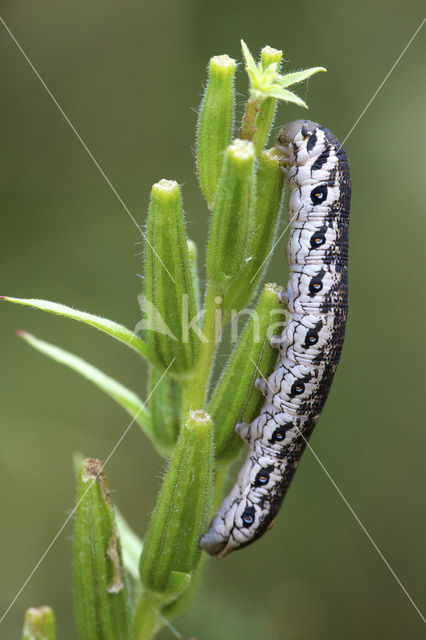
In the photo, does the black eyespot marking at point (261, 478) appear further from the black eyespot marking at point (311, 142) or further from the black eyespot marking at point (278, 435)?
the black eyespot marking at point (311, 142)

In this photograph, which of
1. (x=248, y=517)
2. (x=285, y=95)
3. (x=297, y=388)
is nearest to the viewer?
(x=285, y=95)

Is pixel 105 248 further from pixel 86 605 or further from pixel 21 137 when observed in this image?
pixel 86 605

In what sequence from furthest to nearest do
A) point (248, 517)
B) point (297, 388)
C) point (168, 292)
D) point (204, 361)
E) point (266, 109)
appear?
point (248, 517) → point (297, 388) → point (204, 361) → point (168, 292) → point (266, 109)

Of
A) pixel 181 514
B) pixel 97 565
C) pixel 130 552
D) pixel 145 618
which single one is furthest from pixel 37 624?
pixel 181 514

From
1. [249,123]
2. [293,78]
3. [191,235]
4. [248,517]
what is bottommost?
[248,517]

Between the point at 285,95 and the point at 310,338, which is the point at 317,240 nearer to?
the point at 310,338

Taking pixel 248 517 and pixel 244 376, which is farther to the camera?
pixel 248 517

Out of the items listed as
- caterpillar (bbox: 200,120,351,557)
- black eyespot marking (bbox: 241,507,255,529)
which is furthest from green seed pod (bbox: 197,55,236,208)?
black eyespot marking (bbox: 241,507,255,529)

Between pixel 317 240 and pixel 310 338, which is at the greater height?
pixel 317 240
